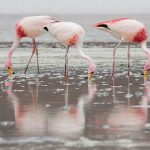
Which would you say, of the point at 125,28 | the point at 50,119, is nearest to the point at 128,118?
the point at 50,119

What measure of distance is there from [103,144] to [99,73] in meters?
8.26

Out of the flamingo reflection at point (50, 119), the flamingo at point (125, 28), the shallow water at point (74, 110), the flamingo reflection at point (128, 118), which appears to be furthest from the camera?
the flamingo at point (125, 28)

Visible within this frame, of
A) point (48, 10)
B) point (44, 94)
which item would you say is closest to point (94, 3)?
point (48, 10)

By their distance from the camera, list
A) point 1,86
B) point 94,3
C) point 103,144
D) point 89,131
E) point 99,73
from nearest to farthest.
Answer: point 103,144 < point 89,131 < point 1,86 < point 99,73 < point 94,3

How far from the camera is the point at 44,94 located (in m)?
12.9

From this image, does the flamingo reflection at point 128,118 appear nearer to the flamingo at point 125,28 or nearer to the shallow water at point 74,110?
the shallow water at point 74,110

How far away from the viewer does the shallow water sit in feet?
28.3

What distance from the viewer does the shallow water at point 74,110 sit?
28.3 ft

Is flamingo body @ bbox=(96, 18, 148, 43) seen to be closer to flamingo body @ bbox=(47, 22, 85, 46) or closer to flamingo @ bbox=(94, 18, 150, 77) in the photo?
flamingo @ bbox=(94, 18, 150, 77)

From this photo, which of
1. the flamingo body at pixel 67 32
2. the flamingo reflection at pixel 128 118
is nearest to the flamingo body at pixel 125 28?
the flamingo body at pixel 67 32

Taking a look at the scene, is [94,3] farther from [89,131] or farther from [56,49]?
[89,131]

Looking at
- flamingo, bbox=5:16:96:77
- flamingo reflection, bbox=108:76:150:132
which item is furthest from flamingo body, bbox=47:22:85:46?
flamingo reflection, bbox=108:76:150:132

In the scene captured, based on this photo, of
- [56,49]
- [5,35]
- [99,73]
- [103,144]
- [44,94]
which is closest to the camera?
[103,144]

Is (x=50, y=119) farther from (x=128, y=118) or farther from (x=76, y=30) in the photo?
(x=76, y=30)
